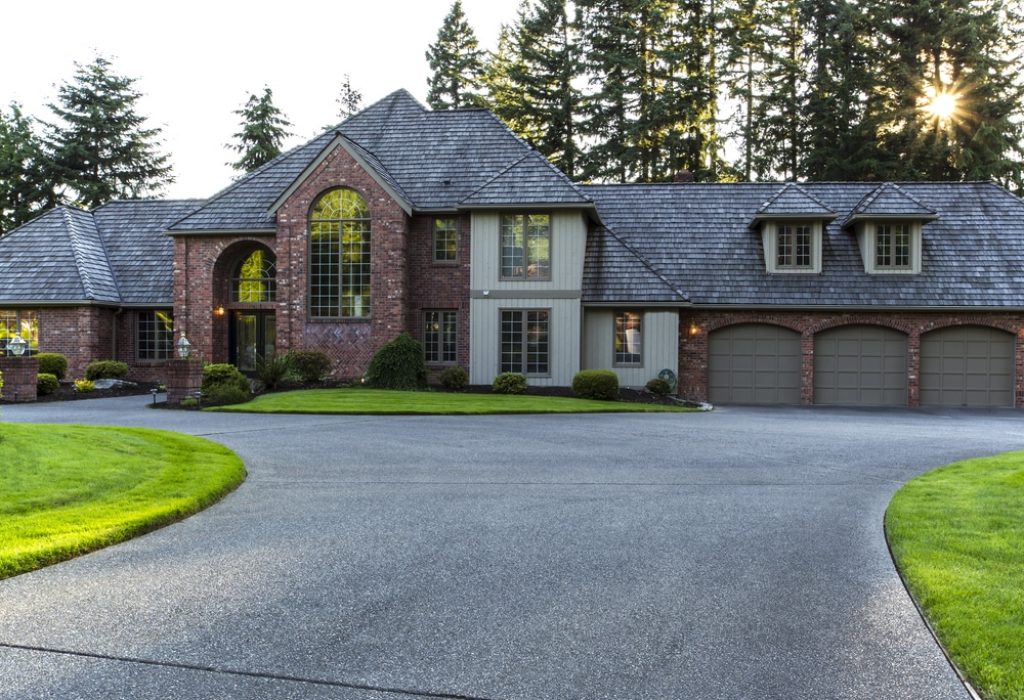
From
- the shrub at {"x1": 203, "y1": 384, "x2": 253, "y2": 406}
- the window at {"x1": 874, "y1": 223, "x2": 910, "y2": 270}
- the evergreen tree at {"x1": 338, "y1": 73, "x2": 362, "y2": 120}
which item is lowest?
the shrub at {"x1": 203, "y1": 384, "x2": 253, "y2": 406}

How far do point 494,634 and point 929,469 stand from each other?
8096 mm

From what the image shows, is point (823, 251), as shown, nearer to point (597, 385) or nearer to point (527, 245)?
point (597, 385)

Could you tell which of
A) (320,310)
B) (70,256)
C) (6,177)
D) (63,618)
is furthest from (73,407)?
(6,177)

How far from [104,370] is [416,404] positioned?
1228 cm

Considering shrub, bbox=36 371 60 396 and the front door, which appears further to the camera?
the front door

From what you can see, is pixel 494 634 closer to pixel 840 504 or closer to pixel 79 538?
pixel 79 538

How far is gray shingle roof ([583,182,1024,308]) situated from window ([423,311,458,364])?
A: 14.4 ft

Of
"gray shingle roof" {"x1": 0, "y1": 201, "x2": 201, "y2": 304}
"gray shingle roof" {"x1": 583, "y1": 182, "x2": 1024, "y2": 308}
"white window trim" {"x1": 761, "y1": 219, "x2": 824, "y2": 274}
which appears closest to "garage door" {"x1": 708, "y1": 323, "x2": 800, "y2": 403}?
"gray shingle roof" {"x1": 583, "y1": 182, "x2": 1024, "y2": 308}

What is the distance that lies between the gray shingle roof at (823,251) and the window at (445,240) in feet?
13.4

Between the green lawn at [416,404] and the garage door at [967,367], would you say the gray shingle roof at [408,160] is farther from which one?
the garage door at [967,367]

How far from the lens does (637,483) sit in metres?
8.79

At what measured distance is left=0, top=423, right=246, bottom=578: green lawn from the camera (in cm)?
579

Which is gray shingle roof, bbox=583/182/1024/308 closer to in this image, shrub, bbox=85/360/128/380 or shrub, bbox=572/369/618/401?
shrub, bbox=572/369/618/401

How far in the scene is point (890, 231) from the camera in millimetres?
22938
